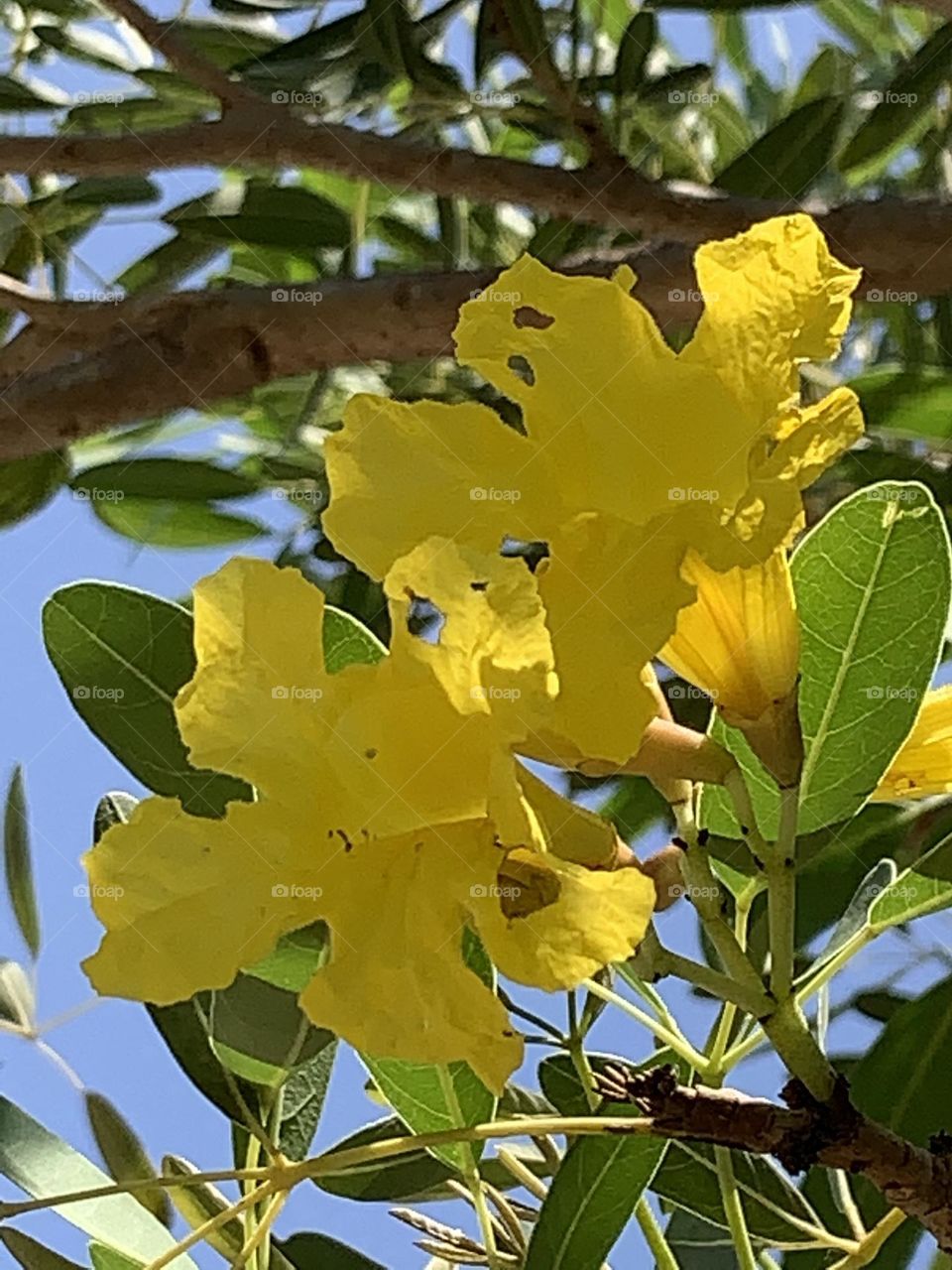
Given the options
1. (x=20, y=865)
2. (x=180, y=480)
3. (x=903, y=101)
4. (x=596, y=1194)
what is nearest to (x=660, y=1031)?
(x=596, y=1194)

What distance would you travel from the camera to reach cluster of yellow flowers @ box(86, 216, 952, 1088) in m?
0.33

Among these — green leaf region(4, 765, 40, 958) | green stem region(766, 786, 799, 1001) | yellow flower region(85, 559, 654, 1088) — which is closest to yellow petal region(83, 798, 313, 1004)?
yellow flower region(85, 559, 654, 1088)

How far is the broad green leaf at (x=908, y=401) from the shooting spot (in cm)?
78

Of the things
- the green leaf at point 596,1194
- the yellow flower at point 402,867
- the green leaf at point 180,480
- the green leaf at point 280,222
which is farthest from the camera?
the green leaf at point 180,480

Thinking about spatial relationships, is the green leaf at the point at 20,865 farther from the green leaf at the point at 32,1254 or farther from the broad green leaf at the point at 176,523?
the broad green leaf at the point at 176,523

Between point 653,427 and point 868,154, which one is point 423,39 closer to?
point 868,154

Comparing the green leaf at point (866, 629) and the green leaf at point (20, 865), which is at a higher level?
the green leaf at point (866, 629)

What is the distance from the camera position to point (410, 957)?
33 centimetres

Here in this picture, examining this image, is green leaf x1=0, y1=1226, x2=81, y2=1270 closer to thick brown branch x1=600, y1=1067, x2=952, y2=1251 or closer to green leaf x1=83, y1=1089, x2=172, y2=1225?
green leaf x1=83, y1=1089, x2=172, y2=1225

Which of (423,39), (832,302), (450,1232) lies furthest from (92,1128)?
(423,39)

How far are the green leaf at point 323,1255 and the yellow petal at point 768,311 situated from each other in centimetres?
36

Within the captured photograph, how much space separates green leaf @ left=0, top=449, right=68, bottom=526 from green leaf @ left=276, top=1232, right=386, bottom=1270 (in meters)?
0.51

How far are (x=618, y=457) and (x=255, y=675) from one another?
98 millimetres

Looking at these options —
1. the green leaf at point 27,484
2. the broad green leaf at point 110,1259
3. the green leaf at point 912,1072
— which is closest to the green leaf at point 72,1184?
the broad green leaf at point 110,1259
